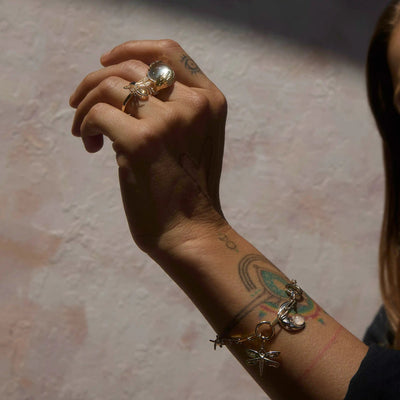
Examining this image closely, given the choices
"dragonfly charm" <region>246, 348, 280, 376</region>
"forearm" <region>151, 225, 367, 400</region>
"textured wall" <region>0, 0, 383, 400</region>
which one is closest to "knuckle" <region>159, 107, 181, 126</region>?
"forearm" <region>151, 225, 367, 400</region>

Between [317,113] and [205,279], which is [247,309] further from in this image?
[317,113]

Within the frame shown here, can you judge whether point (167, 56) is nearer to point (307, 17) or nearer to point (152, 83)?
point (152, 83)

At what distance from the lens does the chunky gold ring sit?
1.52 feet

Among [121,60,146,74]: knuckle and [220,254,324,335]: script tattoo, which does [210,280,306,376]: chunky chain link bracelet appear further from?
[121,60,146,74]: knuckle

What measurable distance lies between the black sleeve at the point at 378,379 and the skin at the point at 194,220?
0.01 metres

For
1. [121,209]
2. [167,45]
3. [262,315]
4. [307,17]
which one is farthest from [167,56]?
[307,17]

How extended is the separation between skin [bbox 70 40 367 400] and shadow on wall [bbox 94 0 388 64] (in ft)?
1.75

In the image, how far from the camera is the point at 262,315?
0.45 m

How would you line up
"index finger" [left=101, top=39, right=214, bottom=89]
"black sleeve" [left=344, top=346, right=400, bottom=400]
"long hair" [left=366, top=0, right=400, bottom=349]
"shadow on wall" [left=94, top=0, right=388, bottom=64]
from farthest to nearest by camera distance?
"shadow on wall" [left=94, top=0, right=388, bottom=64], "long hair" [left=366, top=0, right=400, bottom=349], "index finger" [left=101, top=39, right=214, bottom=89], "black sleeve" [left=344, top=346, right=400, bottom=400]

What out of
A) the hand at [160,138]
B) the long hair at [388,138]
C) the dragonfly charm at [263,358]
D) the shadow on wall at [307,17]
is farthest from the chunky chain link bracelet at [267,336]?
the shadow on wall at [307,17]

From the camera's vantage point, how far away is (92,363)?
84 cm

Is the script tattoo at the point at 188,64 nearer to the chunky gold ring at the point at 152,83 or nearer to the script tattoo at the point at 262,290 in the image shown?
the chunky gold ring at the point at 152,83

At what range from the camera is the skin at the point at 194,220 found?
436mm

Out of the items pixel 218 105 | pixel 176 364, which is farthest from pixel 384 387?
pixel 176 364
